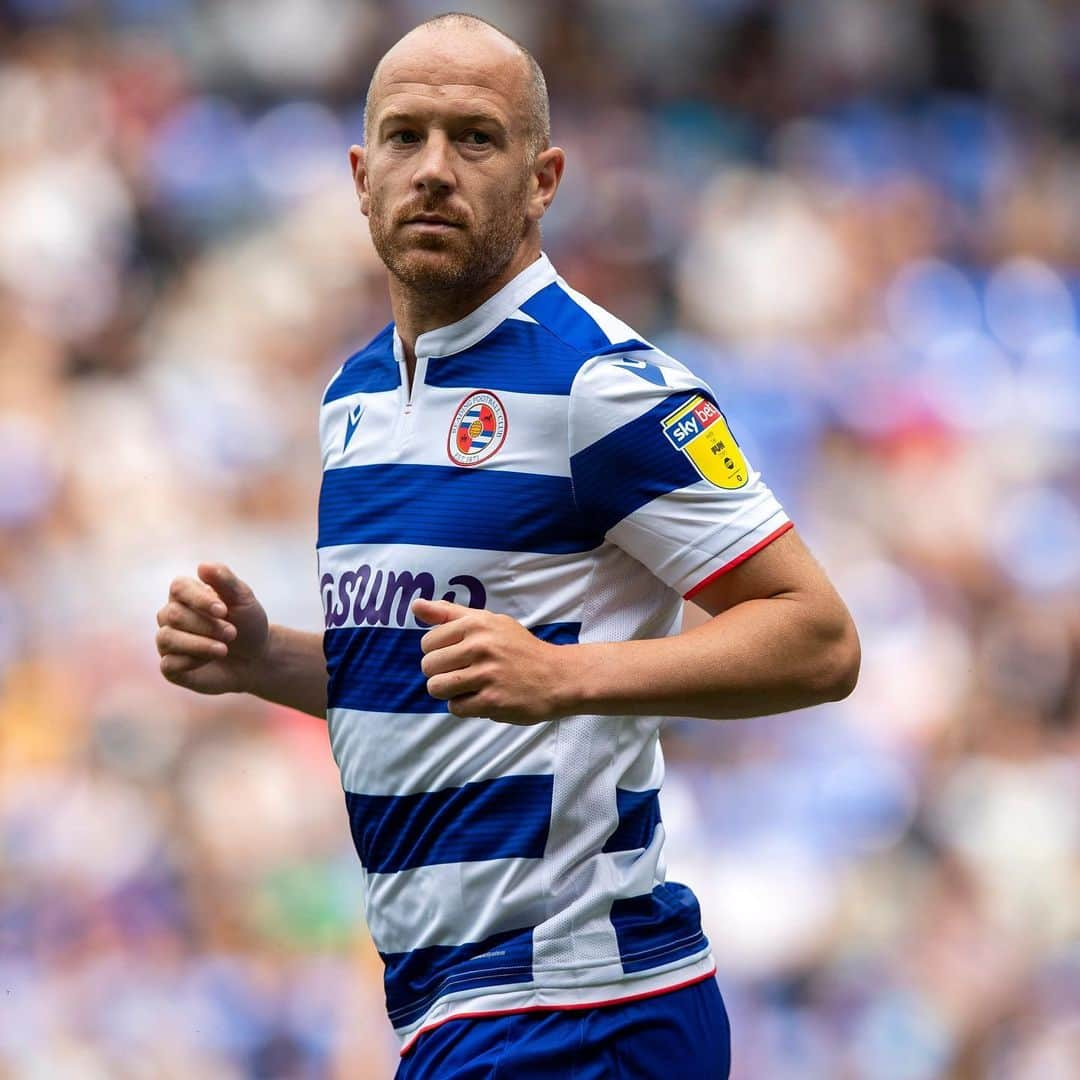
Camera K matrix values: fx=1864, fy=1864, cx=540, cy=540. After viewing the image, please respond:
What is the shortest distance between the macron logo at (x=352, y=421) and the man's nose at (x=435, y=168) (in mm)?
447

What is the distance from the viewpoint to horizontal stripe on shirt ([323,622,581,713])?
298cm

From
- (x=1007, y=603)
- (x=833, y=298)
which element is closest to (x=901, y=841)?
(x=1007, y=603)

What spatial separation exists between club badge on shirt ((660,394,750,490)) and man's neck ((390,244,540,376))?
44 centimetres

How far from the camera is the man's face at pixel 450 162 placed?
3.06m

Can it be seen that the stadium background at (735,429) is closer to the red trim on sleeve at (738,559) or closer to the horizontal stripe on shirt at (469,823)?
the horizontal stripe on shirt at (469,823)

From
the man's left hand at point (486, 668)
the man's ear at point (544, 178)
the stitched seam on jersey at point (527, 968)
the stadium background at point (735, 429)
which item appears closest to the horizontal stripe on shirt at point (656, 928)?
the stitched seam on jersey at point (527, 968)

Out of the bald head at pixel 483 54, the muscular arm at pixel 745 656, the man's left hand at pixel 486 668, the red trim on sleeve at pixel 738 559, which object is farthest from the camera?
the bald head at pixel 483 54

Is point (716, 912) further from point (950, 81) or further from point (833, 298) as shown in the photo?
point (950, 81)

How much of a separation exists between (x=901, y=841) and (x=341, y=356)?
367cm

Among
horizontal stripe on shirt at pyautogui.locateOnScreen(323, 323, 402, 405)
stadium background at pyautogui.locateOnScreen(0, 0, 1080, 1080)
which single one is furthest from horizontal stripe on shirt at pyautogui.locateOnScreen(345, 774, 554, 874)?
stadium background at pyautogui.locateOnScreen(0, 0, 1080, 1080)

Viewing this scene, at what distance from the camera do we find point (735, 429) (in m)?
9.06

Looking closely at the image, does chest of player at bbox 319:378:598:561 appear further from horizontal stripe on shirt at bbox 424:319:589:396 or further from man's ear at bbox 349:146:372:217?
man's ear at bbox 349:146:372:217

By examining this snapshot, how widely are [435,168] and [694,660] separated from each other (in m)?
0.91

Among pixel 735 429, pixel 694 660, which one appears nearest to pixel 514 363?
pixel 694 660
